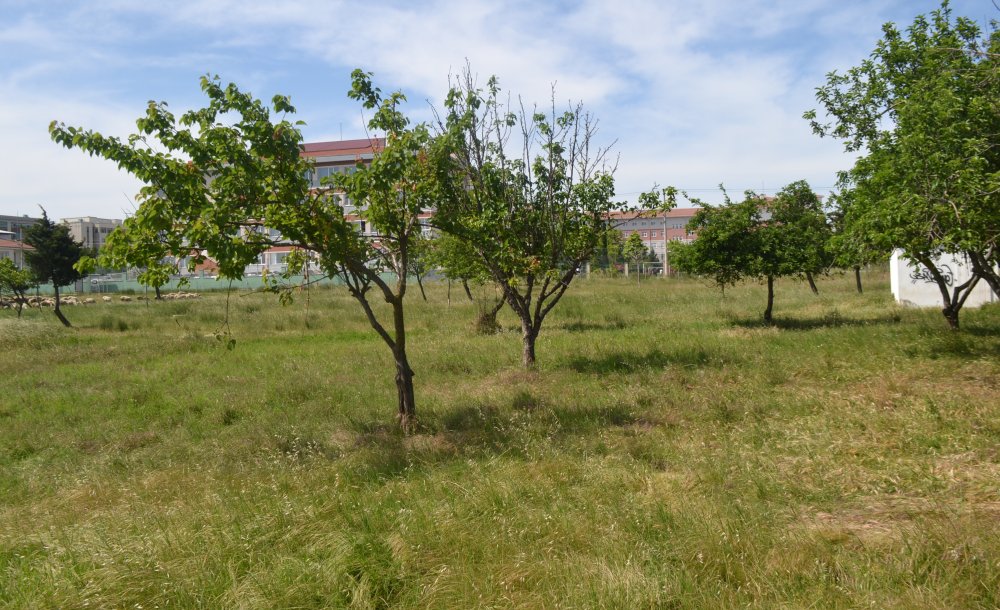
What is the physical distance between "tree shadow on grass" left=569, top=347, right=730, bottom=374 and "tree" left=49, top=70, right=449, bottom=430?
15.2ft

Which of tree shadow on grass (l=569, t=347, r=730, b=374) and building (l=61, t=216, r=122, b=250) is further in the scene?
building (l=61, t=216, r=122, b=250)

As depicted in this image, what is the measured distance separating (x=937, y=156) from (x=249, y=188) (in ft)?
30.3

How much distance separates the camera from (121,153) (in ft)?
23.3

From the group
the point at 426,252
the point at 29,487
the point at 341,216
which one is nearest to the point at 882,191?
the point at 341,216

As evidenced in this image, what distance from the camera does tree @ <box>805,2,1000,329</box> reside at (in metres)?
8.80

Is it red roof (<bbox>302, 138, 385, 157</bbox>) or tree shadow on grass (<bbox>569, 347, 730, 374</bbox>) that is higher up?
red roof (<bbox>302, 138, 385, 157</bbox>)

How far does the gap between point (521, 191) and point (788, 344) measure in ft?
21.3

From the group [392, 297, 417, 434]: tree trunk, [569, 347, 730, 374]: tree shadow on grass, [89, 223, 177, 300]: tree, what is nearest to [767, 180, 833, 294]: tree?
[569, 347, 730, 374]: tree shadow on grass

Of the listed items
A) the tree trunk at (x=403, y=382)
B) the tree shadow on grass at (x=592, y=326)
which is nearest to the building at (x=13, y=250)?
the tree shadow on grass at (x=592, y=326)

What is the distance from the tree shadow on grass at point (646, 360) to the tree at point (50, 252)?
3167cm

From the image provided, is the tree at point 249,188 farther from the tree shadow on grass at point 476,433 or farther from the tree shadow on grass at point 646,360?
the tree shadow on grass at point 646,360

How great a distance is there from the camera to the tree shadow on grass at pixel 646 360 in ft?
39.1

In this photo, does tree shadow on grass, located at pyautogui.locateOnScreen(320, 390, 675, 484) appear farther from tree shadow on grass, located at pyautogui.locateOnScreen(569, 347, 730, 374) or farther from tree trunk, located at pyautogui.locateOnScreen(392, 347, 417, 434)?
tree shadow on grass, located at pyautogui.locateOnScreen(569, 347, 730, 374)

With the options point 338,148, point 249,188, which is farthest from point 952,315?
point 338,148
